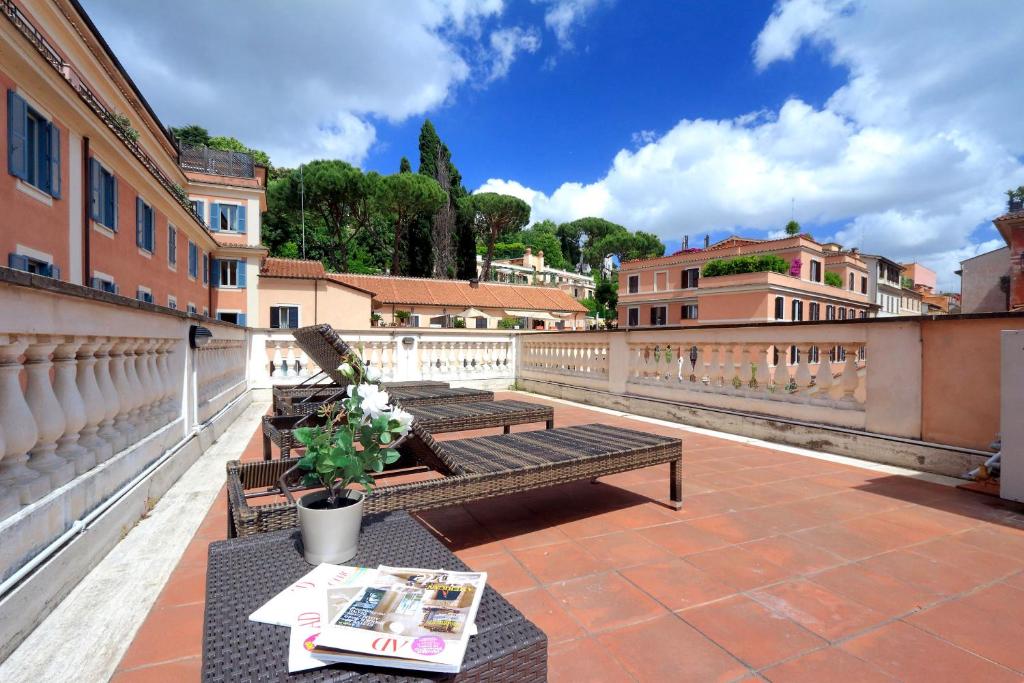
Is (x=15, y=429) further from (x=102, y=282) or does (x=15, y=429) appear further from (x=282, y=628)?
(x=102, y=282)

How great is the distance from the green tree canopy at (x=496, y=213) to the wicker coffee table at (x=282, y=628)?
131ft

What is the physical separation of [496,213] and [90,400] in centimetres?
4157

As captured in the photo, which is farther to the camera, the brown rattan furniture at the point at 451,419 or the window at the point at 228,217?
the window at the point at 228,217

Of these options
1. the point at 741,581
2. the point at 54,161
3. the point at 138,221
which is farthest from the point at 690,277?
the point at 741,581

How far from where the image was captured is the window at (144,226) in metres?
13.5

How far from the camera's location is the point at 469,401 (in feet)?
15.3

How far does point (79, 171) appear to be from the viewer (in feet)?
34.4

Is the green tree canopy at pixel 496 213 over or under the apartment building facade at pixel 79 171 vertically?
over

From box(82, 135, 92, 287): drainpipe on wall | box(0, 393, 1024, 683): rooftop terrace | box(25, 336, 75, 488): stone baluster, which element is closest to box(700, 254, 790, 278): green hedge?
box(0, 393, 1024, 683): rooftop terrace

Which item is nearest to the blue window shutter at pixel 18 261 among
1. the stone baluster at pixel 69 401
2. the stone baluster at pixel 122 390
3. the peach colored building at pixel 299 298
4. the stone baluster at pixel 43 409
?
the stone baluster at pixel 122 390

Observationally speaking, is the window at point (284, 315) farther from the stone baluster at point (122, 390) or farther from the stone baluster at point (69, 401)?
the stone baluster at point (69, 401)

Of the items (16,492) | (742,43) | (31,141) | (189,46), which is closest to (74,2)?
(31,141)

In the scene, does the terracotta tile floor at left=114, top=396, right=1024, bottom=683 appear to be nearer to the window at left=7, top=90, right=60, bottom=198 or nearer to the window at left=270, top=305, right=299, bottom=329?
the window at left=7, top=90, right=60, bottom=198

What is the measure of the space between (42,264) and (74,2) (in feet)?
24.6
